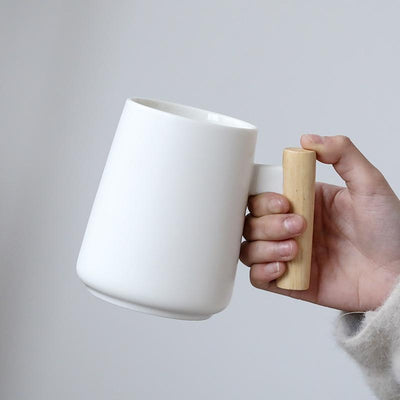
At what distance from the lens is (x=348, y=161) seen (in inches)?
40.2

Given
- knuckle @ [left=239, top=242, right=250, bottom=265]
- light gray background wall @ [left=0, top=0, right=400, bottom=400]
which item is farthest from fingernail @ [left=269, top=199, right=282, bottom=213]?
light gray background wall @ [left=0, top=0, right=400, bottom=400]

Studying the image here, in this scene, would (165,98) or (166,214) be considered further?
(165,98)

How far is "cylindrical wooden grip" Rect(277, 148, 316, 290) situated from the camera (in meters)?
0.88

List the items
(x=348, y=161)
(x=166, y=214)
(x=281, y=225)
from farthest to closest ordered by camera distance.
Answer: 1. (x=348, y=161)
2. (x=281, y=225)
3. (x=166, y=214)

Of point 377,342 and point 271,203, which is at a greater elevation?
point 271,203

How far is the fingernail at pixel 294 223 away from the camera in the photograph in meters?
0.91

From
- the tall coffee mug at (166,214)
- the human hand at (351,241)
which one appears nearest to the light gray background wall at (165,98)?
the human hand at (351,241)

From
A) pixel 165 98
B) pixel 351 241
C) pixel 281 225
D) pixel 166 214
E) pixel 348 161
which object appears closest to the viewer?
pixel 166 214

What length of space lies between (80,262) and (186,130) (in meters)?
0.16

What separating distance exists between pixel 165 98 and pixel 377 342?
0.97m

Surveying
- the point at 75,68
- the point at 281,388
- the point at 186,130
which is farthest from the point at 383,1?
the point at 186,130

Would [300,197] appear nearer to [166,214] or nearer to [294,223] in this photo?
[294,223]

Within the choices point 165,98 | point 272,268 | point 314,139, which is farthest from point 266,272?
point 165,98

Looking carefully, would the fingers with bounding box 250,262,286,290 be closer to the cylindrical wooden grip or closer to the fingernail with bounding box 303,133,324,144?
the cylindrical wooden grip
